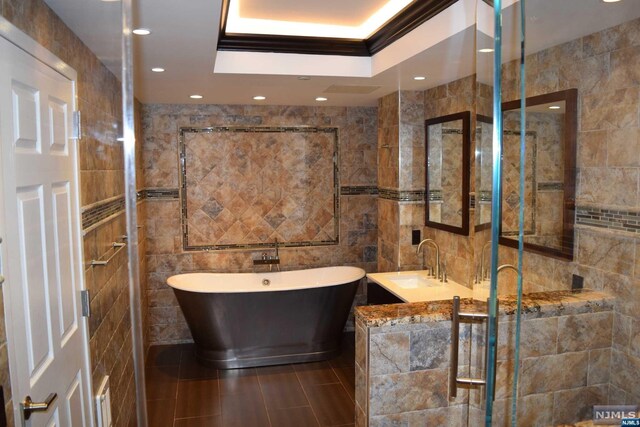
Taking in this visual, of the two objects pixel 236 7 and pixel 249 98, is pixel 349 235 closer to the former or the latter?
pixel 249 98

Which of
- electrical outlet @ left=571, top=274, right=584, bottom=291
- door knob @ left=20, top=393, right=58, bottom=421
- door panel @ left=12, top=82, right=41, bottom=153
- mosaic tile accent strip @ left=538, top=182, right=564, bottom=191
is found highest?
door panel @ left=12, top=82, right=41, bottom=153

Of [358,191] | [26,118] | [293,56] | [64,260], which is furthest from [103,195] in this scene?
[358,191]

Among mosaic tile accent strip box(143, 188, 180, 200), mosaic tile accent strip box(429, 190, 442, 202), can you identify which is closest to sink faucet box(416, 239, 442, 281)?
mosaic tile accent strip box(429, 190, 442, 202)

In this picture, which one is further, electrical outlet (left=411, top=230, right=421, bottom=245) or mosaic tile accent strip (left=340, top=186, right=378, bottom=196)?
mosaic tile accent strip (left=340, top=186, right=378, bottom=196)

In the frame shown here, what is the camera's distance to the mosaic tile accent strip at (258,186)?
4.92 m

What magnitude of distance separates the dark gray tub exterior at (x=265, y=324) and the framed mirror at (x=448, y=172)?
42.4 inches

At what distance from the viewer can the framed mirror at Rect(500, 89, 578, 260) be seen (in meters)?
1.96

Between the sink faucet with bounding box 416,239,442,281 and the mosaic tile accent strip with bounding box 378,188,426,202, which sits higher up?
the mosaic tile accent strip with bounding box 378,188,426,202

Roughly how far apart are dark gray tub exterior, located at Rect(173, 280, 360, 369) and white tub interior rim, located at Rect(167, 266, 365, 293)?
0.28m

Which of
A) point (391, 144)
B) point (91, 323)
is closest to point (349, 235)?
point (391, 144)

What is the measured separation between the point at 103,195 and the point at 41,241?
620 millimetres

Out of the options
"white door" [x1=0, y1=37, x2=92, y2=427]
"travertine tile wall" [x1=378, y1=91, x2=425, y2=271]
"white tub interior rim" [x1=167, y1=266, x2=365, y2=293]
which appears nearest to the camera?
"white door" [x1=0, y1=37, x2=92, y2=427]

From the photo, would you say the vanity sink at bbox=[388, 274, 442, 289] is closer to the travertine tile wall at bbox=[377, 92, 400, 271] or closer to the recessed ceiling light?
the travertine tile wall at bbox=[377, 92, 400, 271]

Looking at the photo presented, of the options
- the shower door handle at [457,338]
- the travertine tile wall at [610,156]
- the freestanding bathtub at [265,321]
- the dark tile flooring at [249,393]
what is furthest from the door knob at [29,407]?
the freestanding bathtub at [265,321]
